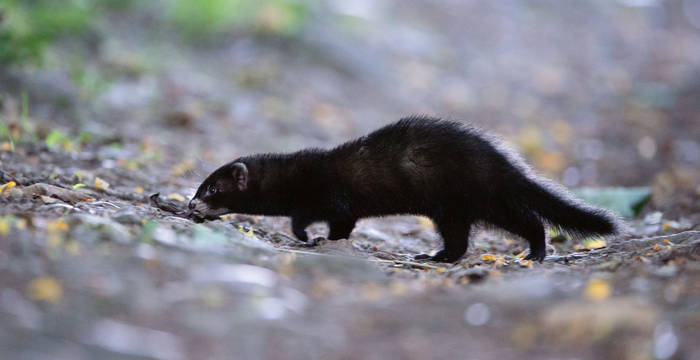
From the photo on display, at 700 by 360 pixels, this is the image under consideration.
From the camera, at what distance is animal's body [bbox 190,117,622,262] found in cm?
564

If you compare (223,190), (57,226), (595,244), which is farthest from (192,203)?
(595,244)

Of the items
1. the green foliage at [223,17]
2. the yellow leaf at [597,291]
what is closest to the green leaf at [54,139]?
the yellow leaf at [597,291]

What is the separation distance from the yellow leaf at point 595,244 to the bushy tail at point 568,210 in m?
0.48

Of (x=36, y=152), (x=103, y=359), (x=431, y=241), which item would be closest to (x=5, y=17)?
(x=36, y=152)

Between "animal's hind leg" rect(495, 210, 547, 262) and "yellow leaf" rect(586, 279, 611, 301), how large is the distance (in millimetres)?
1792

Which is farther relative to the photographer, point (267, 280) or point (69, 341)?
point (267, 280)

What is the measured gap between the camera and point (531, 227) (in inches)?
223

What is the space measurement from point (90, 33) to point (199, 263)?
27.6ft

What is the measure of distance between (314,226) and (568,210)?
264 cm

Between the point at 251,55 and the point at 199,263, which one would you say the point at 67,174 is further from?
the point at 251,55

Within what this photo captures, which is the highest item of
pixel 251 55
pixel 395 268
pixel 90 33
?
pixel 251 55

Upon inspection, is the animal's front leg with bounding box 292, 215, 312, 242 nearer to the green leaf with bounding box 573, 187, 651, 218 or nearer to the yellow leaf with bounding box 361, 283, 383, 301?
the yellow leaf with bounding box 361, 283, 383, 301

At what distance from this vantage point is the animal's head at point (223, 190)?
6250 millimetres

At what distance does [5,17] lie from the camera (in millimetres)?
8109
